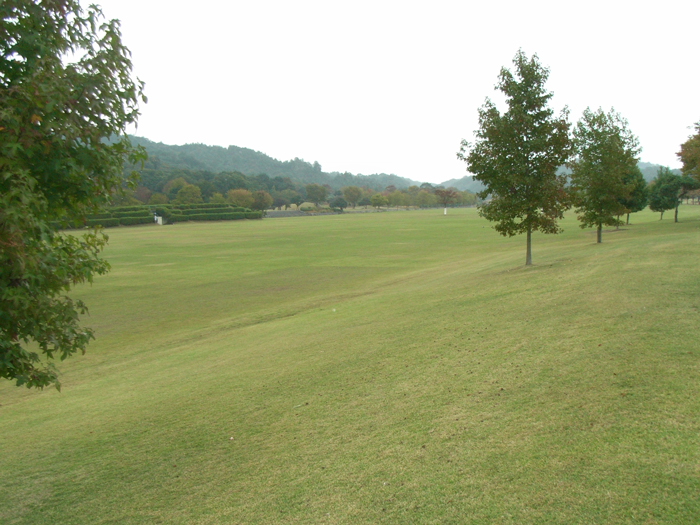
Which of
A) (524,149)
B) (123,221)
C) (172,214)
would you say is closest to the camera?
Answer: (524,149)

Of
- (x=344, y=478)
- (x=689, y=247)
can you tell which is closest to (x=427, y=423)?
(x=344, y=478)

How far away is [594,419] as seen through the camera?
5574 millimetres

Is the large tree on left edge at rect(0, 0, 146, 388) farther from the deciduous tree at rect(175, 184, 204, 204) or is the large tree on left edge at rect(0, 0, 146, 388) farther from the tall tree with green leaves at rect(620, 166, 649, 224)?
the deciduous tree at rect(175, 184, 204, 204)

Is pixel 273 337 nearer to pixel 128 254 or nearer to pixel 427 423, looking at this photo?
pixel 427 423

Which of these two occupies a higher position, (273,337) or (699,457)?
(699,457)

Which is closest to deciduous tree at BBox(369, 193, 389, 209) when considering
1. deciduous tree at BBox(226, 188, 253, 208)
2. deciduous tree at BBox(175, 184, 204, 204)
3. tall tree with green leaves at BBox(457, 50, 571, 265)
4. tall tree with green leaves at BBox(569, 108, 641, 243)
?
deciduous tree at BBox(226, 188, 253, 208)

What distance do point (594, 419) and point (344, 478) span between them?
2.88 metres

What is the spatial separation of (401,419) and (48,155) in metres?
5.09

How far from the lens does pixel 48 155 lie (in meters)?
4.77

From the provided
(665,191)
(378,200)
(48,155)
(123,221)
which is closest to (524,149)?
(48,155)

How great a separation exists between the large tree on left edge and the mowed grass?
2301mm

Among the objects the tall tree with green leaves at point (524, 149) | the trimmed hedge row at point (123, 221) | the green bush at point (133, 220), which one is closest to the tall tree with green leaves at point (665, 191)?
the tall tree with green leaves at point (524, 149)

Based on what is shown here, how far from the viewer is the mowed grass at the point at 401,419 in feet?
15.3

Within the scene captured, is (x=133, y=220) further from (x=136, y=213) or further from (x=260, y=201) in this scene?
(x=260, y=201)
